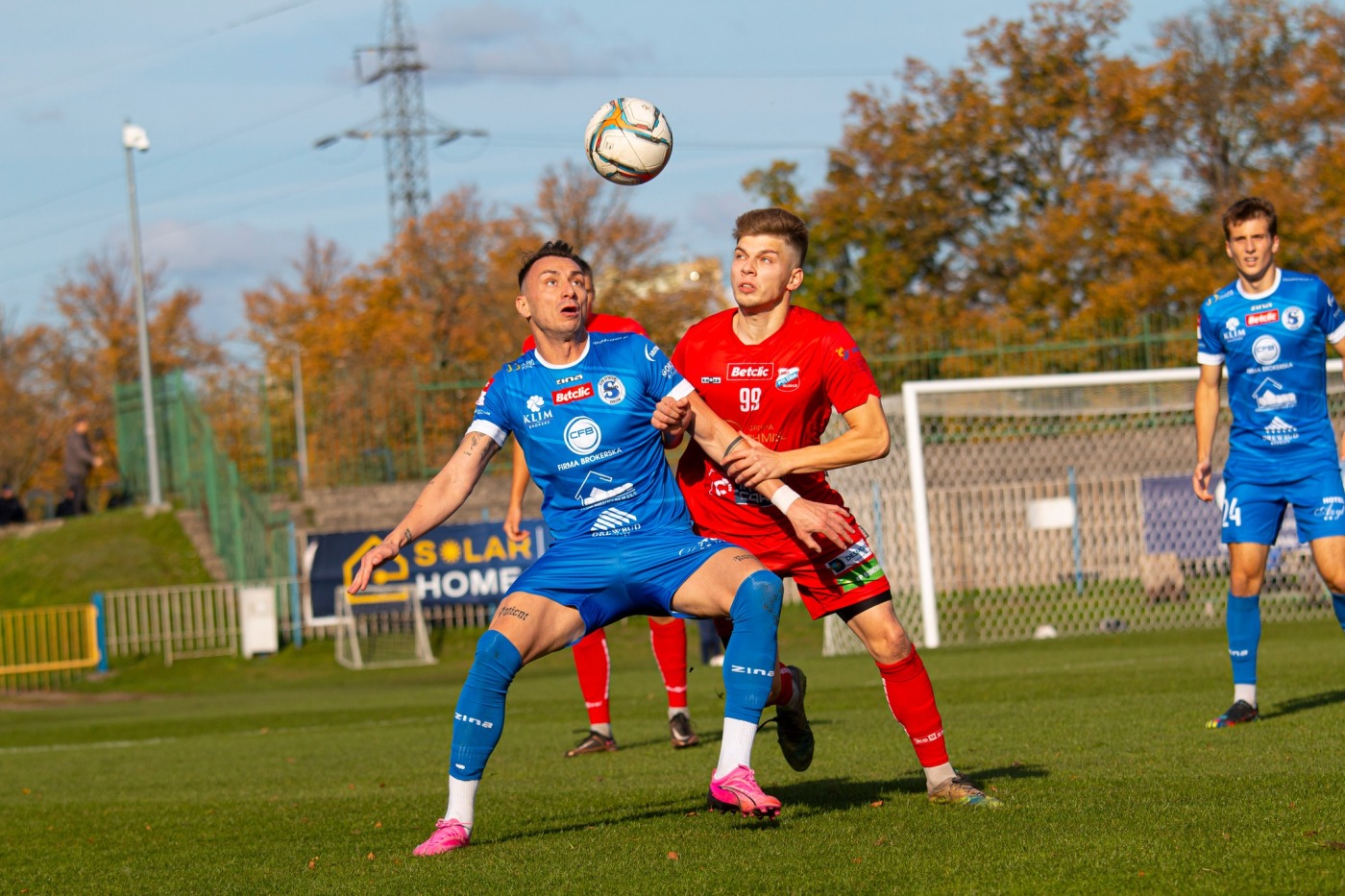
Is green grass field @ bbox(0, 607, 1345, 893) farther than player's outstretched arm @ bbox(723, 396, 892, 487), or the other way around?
player's outstretched arm @ bbox(723, 396, 892, 487)

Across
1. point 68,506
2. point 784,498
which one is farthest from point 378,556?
point 68,506

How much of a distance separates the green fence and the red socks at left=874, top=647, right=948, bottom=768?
64.1 ft

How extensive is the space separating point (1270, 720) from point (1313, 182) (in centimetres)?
2890

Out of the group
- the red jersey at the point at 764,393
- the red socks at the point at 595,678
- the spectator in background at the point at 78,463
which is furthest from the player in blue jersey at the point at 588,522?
the spectator in background at the point at 78,463

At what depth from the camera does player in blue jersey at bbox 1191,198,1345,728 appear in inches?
311

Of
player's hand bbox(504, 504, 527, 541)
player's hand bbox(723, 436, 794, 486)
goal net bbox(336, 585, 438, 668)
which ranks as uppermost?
player's hand bbox(723, 436, 794, 486)

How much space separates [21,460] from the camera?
153 feet

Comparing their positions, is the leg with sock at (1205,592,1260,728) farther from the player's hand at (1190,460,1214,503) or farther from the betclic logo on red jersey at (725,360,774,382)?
the betclic logo on red jersey at (725,360,774,382)

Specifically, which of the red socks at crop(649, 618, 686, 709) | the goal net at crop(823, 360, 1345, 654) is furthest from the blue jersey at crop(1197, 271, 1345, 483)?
the goal net at crop(823, 360, 1345, 654)

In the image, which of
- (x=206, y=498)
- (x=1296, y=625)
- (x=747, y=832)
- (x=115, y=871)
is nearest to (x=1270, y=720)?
(x=747, y=832)

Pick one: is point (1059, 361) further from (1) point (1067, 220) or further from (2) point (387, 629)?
(2) point (387, 629)

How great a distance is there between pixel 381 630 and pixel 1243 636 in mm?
16565

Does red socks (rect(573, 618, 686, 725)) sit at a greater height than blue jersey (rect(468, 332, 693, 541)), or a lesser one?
lesser

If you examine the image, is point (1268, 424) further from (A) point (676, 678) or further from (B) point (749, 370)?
(A) point (676, 678)
